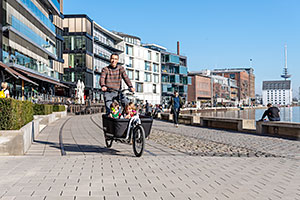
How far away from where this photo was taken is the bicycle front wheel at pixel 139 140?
284 inches

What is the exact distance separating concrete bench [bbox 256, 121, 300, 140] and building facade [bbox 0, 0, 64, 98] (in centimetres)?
2428

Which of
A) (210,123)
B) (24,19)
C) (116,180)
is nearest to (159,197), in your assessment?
(116,180)

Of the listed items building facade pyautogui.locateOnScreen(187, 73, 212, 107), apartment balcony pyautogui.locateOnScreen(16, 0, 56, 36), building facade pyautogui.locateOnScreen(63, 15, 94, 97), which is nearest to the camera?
apartment balcony pyautogui.locateOnScreen(16, 0, 56, 36)

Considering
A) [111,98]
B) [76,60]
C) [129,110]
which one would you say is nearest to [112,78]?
[111,98]

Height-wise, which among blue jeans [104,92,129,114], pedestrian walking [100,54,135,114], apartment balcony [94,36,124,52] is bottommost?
blue jeans [104,92,129,114]

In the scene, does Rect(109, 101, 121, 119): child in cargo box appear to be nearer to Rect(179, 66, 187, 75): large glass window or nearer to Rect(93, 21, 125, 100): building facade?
Rect(93, 21, 125, 100): building facade

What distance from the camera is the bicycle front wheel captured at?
720 centimetres

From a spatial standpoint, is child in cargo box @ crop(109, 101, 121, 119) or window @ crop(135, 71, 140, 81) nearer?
child in cargo box @ crop(109, 101, 121, 119)

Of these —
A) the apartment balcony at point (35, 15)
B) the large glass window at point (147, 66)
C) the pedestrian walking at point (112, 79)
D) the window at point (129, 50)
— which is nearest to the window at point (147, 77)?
the large glass window at point (147, 66)

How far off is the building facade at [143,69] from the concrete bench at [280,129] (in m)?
69.1

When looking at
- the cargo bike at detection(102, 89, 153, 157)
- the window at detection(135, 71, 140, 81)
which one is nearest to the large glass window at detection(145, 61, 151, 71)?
the window at detection(135, 71, 140, 81)

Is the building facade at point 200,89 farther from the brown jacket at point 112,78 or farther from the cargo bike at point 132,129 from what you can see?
the cargo bike at point 132,129

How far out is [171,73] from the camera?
104 meters

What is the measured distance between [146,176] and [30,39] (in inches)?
1449
